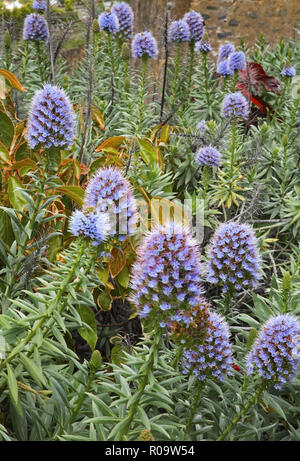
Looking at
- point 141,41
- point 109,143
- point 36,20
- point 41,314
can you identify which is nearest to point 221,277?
point 41,314

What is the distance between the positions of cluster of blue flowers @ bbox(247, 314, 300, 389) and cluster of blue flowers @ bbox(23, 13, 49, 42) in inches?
113

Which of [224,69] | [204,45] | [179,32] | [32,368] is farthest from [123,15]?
[32,368]

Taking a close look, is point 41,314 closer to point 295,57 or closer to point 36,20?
point 36,20

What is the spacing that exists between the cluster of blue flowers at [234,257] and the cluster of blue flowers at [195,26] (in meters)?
2.57

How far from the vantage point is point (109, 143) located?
123 inches

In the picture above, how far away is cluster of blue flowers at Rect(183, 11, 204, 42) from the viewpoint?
4.12 metres

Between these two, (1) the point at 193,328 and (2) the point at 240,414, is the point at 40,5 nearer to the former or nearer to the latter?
(1) the point at 193,328

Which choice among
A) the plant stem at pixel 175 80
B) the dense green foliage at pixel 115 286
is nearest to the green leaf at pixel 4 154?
the dense green foliage at pixel 115 286

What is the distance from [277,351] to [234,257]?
16.7 inches

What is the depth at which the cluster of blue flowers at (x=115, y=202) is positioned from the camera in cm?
180

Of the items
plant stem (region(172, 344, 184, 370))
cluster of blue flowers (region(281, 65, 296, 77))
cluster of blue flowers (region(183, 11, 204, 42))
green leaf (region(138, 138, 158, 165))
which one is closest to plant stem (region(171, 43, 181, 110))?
cluster of blue flowers (region(183, 11, 204, 42))

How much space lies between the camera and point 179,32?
4047mm

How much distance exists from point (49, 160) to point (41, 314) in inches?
26.5

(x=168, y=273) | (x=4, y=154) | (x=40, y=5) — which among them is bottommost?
(x=168, y=273)
